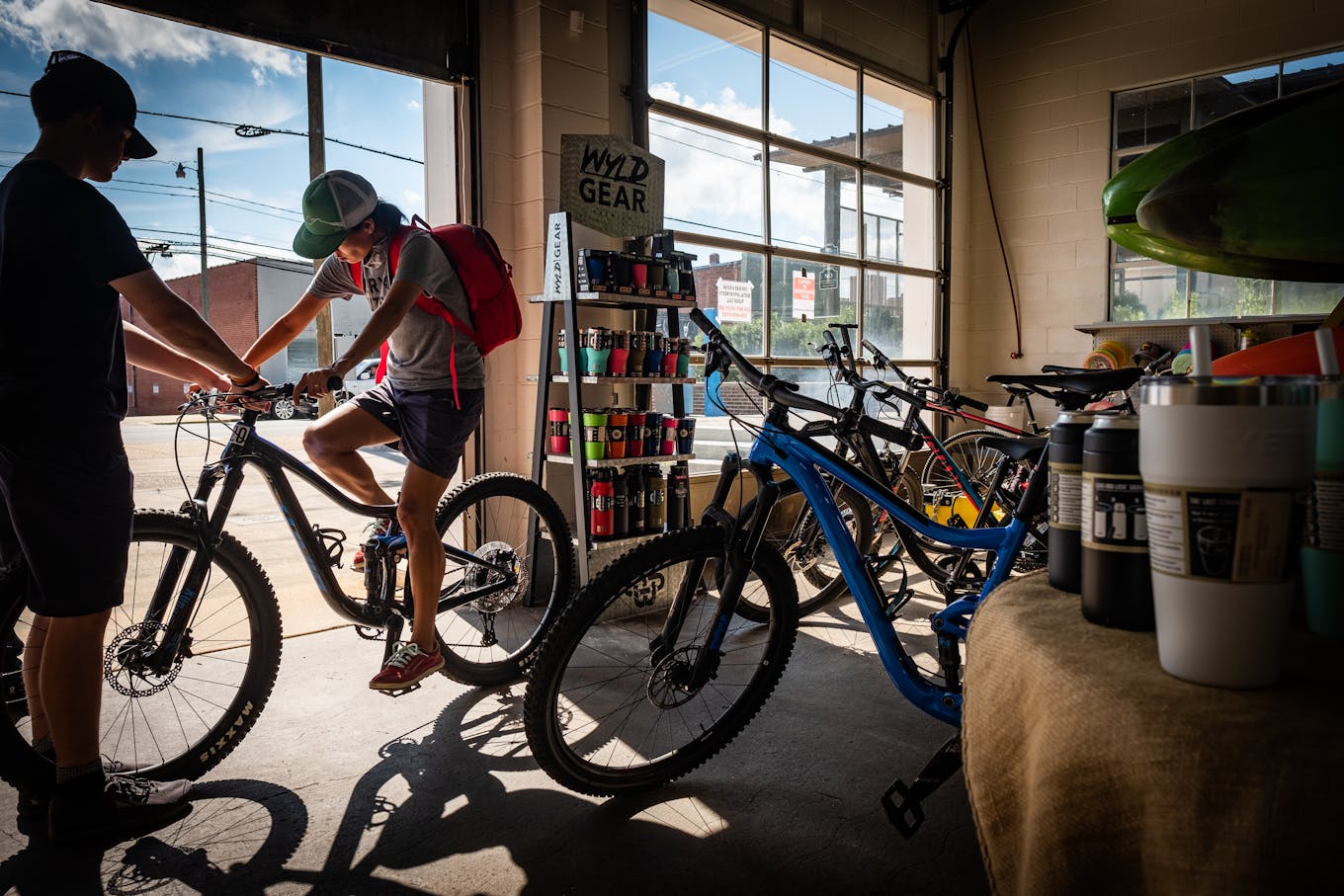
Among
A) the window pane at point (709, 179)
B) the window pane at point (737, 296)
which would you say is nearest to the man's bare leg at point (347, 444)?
the window pane at point (709, 179)

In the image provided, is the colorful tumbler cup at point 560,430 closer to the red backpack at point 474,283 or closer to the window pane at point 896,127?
the red backpack at point 474,283

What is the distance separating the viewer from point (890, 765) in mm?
2188

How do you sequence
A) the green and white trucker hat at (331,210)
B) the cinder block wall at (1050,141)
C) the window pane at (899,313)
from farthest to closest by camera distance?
the window pane at (899,313) < the cinder block wall at (1050,141) < the green and white trucker hat at (331,210)

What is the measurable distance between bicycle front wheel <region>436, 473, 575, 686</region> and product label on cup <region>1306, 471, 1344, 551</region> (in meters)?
2.33

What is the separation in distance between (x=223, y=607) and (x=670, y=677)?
154cm

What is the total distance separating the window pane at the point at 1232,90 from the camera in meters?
5.23

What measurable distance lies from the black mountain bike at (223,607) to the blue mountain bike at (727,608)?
2.16 feet

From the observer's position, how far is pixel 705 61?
4691 millimetres

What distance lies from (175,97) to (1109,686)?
8324mm

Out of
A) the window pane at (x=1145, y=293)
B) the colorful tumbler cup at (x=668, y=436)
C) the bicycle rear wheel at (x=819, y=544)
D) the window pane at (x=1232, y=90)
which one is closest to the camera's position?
the bicycle rear wheel at (x=819, y=544)

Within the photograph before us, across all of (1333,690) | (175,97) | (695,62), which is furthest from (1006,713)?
(175,97)

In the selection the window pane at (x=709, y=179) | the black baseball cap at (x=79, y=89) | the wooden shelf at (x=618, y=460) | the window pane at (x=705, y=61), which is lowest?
the wooden shelf at (x=618, y=460)

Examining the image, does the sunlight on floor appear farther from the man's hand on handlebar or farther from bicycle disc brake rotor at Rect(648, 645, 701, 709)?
the man's hand on handlebar

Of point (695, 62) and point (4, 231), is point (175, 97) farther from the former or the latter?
point (4, 231)
